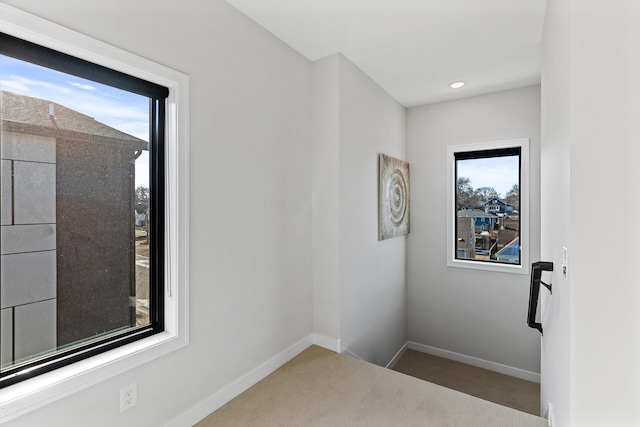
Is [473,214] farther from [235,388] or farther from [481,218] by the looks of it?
[235,388]

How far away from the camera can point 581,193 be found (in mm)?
1010

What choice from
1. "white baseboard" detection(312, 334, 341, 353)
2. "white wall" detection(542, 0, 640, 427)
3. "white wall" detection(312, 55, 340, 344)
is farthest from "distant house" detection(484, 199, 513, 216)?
"white wall" detection(542, 0, 640, 427)

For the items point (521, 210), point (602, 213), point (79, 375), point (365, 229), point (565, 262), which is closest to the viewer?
point (602, 213)

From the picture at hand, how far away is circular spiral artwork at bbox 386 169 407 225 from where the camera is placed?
3.28 metres

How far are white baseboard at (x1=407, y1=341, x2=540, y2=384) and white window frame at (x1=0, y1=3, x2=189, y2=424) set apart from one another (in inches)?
117

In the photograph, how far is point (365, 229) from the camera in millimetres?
2846

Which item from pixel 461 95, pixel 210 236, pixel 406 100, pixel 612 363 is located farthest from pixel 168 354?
pixel 461 95

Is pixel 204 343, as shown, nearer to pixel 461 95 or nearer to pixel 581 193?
pixel 581 193

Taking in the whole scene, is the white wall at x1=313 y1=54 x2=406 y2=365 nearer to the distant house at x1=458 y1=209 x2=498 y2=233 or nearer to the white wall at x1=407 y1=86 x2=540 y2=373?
the white wall at x1=407 y1=86 x2=540 y2=373

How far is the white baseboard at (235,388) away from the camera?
64.7 inches

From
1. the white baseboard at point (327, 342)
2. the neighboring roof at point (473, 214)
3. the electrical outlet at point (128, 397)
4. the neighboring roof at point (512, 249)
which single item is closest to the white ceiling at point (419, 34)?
the neighboring roof at point (473, 214)

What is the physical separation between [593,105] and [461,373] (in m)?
3.10

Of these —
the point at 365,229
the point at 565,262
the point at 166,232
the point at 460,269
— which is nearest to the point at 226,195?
the point at 166,232

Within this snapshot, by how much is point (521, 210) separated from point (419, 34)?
6.58ft
